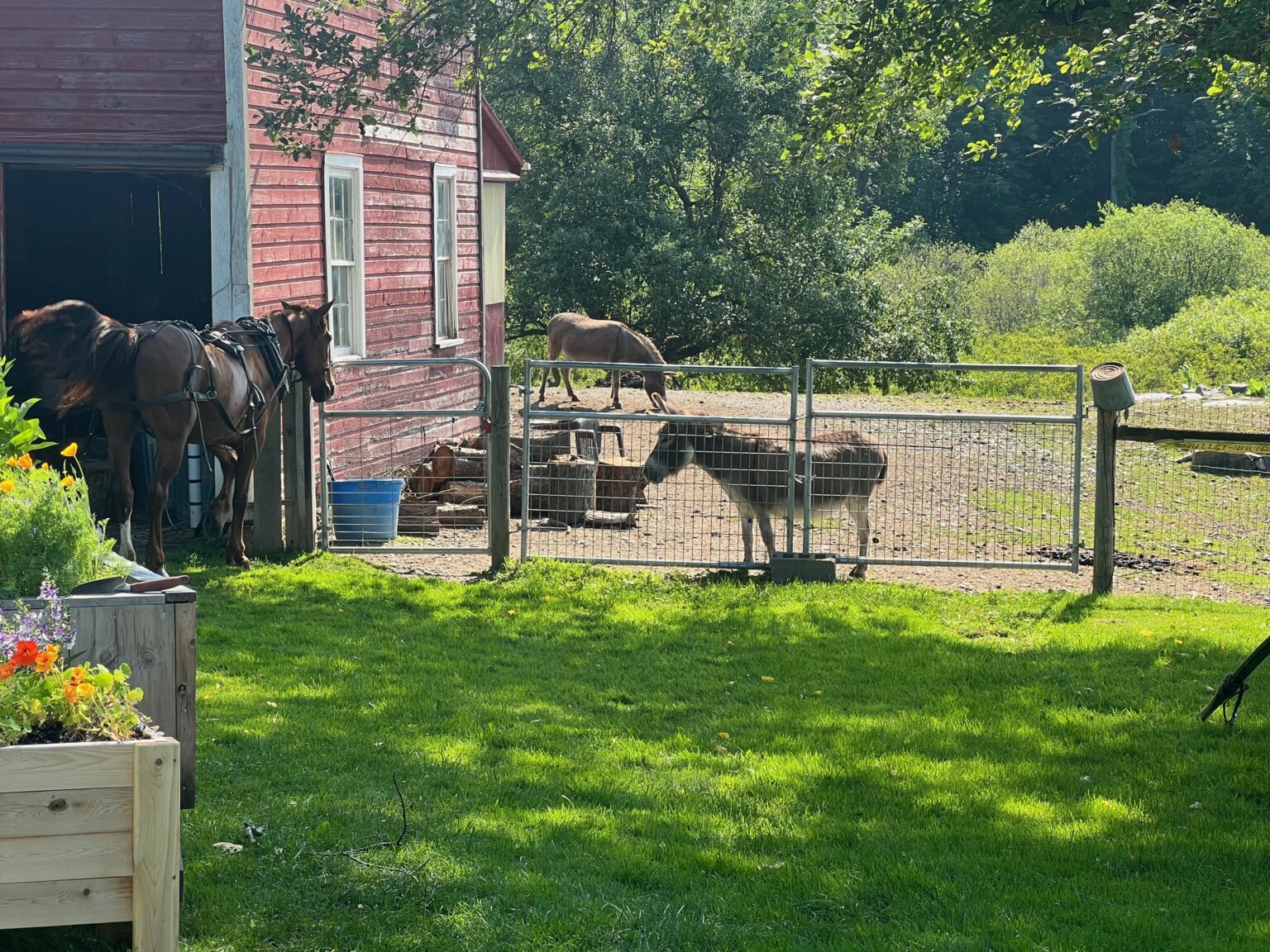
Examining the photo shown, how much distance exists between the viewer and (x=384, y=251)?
1562cm

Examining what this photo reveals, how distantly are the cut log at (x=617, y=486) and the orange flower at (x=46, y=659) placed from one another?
30.6 ft

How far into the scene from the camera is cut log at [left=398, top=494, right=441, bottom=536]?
Answer: 1263cm

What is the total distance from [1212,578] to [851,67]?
4.93 metres

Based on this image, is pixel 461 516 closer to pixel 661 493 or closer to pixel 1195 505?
pixel 661 493

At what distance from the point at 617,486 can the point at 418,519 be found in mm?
1992

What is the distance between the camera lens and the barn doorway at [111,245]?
14.4 metres

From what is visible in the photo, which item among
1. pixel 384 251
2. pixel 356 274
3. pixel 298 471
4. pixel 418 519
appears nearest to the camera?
pixel 298 471

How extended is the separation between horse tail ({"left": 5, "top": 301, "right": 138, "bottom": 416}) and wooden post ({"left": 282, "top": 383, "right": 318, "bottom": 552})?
173 centimetres

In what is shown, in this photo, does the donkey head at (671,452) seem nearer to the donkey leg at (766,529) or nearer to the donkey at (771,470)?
the donkey at (771,470)

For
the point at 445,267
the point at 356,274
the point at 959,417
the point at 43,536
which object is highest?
the point at 445,267

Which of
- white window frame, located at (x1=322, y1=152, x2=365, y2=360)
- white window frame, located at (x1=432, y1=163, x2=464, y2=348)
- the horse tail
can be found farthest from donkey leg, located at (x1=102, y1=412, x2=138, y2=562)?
white window frame, located at (x1=432, y1=163, x2=464, y2=348)

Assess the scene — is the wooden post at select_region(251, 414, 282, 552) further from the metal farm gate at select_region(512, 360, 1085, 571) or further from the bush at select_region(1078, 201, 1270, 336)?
the bush at select_region(1078, 201, 1270, 336)

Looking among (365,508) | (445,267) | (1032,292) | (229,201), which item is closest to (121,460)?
(365,508)

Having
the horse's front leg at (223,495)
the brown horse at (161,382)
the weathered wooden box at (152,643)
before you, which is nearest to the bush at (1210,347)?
the horse's front leg at (223,495)
